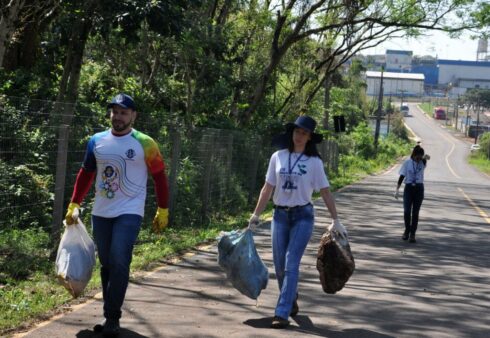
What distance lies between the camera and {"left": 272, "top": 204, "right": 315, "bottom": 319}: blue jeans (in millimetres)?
6945

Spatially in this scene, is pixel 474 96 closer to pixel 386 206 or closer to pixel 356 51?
pixel 356 51

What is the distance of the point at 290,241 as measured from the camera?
712 cm

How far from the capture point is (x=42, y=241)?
9.31 meters

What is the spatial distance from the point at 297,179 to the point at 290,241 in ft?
1.78

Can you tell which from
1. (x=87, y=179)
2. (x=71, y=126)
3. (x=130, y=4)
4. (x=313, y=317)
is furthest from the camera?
(x=130, y=4)

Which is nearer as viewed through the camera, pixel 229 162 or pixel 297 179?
pixel 297 179

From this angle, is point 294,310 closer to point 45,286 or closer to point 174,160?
point 45,286

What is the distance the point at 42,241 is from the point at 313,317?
3.51m

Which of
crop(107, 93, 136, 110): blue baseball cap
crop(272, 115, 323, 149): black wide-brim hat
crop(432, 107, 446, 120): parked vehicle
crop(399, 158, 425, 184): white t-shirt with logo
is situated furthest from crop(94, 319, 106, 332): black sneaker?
crop(432, 107, 446, 120): parked vehicle

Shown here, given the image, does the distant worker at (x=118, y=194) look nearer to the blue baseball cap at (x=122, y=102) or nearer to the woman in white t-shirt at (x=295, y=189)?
the blue baseball cap at (x=122, y=102)

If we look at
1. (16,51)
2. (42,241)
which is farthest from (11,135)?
(16,51)

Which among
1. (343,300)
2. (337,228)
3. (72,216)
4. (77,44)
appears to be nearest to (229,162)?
(77,44)

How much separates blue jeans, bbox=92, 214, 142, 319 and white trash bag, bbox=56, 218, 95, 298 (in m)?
0.23

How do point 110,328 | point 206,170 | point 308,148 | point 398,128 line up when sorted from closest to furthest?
point 110,328, point 308,148, point 206,170, point 398,128
